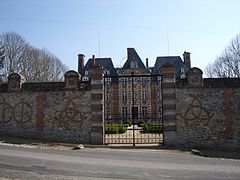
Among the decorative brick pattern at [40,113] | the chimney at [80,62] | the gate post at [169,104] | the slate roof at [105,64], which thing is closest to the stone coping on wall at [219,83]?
the gate post at [169,104]

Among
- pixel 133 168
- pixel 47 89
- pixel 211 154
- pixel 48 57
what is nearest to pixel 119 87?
pixel 48 57

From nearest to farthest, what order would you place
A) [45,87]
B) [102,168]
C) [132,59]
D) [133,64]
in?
[102,168], [45,87], [133,64], [132,59]

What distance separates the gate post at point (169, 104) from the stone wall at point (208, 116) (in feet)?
0.81

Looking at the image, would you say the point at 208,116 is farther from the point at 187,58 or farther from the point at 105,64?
the point at 105,64

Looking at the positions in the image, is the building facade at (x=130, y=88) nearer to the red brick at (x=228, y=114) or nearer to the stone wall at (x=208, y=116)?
the stone wall at (x=208, y=116)

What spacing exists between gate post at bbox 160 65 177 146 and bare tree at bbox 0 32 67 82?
22.7m

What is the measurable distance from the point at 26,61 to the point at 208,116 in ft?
85.9

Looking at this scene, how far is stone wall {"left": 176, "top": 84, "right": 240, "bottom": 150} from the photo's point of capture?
552 inches

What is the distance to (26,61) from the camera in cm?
3400

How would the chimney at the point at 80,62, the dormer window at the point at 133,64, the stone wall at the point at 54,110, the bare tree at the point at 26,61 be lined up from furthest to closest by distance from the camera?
the chimney at the point at 80,62 < the dormer window at the point at 133,64 < the bare tree at the point at 26,61 < the stone wall at the point at 54,110

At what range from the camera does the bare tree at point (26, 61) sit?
107 feet

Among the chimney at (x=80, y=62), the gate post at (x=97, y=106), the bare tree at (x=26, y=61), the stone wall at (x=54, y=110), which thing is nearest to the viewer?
the gate post at (x=97, y=106)

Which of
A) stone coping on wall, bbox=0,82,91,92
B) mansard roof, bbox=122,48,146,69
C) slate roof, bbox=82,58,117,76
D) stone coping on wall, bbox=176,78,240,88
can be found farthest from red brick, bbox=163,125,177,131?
slate roof, bbox=82,58,117,76

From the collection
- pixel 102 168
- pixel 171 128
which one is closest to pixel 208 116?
pixel 171 128
